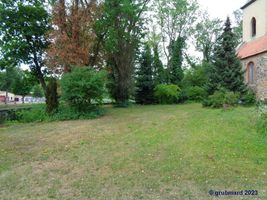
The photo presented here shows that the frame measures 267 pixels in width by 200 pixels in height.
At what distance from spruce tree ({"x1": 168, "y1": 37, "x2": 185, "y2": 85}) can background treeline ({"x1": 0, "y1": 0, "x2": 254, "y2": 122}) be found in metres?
0.12

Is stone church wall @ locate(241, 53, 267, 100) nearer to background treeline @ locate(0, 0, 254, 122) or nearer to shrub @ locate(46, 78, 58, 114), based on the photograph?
background treeline @ locate(0, 0, 254, 122)

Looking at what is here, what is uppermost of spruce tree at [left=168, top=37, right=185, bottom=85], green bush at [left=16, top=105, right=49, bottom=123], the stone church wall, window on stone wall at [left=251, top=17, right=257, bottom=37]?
window on stone wall at [left=251, top=17, right=257, bottom=37]

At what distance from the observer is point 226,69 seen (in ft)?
58.3

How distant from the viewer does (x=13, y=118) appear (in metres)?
17.0

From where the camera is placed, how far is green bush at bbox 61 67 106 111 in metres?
14.7

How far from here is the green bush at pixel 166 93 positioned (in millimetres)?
25602

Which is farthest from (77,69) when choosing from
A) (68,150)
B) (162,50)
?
(162,50)

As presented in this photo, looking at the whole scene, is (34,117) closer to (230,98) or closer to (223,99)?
(223,99)

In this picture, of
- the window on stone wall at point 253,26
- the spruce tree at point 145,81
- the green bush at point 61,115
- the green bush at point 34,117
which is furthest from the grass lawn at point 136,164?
the spruce tree at point 145,81

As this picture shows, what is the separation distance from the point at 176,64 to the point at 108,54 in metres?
9.87

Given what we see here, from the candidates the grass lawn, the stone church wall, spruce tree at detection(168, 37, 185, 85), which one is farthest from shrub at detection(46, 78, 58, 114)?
spruce tree at detection(168, 37, 185, 85)

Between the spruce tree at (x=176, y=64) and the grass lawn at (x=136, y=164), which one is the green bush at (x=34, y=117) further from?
the spruce tree at (x=176, y=64)

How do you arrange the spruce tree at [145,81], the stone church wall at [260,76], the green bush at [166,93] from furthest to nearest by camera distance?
the spruce tree at [145,81]
the green bush at [166,93]
the stone church wall at [260,76]

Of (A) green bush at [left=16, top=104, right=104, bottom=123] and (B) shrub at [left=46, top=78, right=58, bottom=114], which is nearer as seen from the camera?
(A) green bush at [left=16, top=104, right=104, bottom=123]
